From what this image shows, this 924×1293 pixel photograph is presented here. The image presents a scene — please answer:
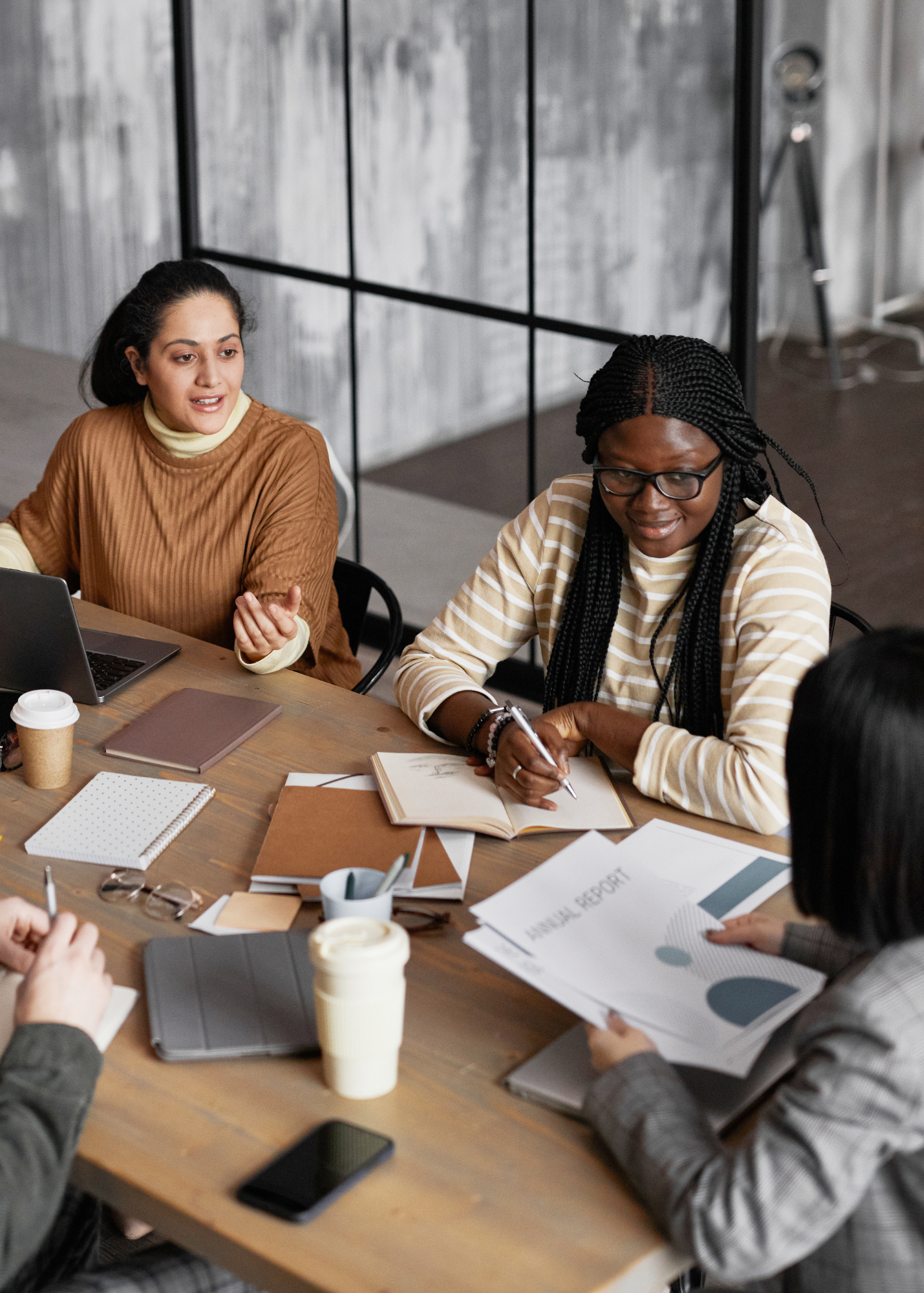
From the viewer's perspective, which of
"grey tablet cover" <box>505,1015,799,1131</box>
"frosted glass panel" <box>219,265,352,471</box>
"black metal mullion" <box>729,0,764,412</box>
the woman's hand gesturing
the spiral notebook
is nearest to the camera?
"grey tablet cover" <box>505,1015,799,1131</box>

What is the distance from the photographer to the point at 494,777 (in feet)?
5.60

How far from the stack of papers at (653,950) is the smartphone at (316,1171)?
0.66ft

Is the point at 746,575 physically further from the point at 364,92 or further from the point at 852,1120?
the point at 364,92

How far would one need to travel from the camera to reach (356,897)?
4.46 feet

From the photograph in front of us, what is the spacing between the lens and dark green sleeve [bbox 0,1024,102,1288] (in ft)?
3.49

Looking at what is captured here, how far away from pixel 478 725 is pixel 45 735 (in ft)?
1.72

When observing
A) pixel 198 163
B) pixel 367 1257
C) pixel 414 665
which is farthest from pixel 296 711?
pixel 198 163

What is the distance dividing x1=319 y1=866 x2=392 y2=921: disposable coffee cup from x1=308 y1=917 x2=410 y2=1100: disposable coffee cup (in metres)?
0.11

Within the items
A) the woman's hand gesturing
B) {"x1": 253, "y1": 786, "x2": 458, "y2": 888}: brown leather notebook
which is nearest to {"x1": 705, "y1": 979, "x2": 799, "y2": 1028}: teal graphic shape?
{"x1": 253, "y1": 786, "x2": 458, "y2": 888}: brown leather notebook

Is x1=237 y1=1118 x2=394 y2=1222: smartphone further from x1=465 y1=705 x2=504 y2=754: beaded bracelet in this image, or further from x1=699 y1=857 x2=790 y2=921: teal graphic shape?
x1=465 y1=705 x2=504 y2=754: beaded bracelet

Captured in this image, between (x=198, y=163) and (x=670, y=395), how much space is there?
2.59 meters

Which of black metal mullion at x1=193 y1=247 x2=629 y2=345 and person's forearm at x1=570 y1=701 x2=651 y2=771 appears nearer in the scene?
person's forearm at x1=570 y1=701 x2=651 y2=771

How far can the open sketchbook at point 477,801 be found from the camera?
1.60 m

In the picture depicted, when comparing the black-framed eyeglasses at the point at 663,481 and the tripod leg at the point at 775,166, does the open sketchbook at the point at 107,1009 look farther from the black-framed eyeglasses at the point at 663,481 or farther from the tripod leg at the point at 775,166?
the tripod leg at the point at 775,166
